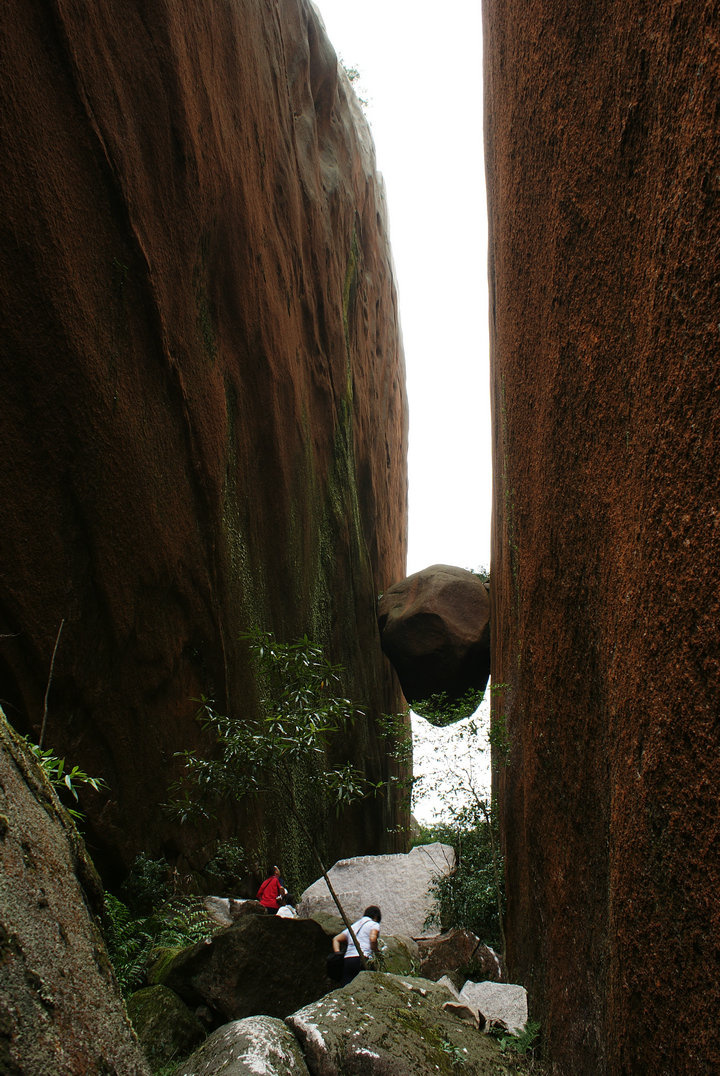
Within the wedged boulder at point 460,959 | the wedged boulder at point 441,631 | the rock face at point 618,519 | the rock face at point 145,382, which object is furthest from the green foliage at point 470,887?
the wedged boulder at point 441,631

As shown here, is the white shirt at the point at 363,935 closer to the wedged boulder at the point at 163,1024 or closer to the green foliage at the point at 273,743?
the green foliage at the point at 273,743

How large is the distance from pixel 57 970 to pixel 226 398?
697 centimetres

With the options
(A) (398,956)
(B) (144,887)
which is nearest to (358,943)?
(A) (398,956)

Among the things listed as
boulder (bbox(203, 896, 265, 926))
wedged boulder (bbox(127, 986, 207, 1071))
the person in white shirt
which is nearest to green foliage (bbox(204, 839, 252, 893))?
boulder (bbox(203, 896, 265, 926))

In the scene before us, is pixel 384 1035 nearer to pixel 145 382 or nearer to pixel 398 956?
pixel 398 956

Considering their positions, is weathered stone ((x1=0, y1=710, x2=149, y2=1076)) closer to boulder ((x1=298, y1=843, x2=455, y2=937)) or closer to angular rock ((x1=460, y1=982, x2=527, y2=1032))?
angular rock ((x1=460, y1=982, x2=527, y2=1032))

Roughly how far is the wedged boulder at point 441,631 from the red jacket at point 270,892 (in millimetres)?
7163

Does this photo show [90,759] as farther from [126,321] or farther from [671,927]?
[671,927]

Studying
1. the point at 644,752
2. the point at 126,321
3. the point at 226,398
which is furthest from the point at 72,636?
the point at 644,752

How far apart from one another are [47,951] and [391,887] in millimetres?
9168

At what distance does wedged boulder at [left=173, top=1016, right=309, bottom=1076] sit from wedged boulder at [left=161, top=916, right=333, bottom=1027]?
160 centimetres

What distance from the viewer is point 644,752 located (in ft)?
7.60

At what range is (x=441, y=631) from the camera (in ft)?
48.9

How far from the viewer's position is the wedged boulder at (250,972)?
5.25m
